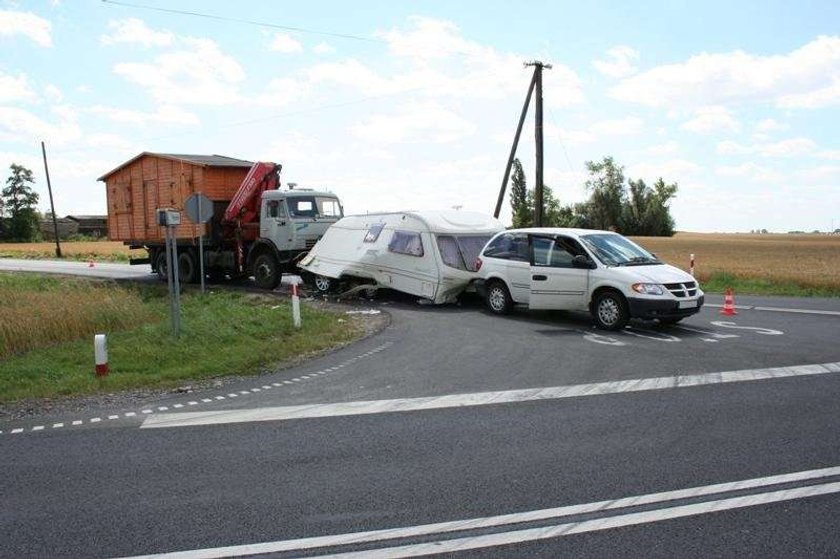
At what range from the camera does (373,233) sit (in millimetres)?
17516

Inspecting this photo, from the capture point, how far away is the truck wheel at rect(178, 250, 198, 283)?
23.6m

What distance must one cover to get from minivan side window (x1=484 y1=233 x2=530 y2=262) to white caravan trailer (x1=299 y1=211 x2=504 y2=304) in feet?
3.63

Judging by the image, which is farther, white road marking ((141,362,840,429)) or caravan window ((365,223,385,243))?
caravan window ((365,223,385,243))

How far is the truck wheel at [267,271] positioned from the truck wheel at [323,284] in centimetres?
222

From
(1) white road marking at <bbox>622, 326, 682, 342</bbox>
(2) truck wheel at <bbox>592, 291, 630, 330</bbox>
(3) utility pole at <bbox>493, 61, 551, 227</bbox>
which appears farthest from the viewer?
(3) utility pole at <bbox>493, 61, 551, 227</bbox>

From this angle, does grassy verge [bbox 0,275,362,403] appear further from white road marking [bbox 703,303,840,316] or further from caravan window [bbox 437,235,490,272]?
white road marking [bbox 703,303,840,316]

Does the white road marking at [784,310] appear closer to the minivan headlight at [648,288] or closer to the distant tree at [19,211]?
the minivan headlight at [648,288]

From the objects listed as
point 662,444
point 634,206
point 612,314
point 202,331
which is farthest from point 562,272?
point 634,206

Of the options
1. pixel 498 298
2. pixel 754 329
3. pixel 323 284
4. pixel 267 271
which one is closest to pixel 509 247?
pixel 498 298

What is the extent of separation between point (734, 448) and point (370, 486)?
2.85 metres

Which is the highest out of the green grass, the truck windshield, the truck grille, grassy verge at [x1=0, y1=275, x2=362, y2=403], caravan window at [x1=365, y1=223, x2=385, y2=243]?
the truck windshield

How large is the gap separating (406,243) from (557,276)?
14.2 feet

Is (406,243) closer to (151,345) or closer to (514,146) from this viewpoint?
(151,345)

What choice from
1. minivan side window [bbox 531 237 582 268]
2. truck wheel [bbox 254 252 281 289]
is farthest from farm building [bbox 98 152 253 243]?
minivan side window [bbox 531 237 582 268]
